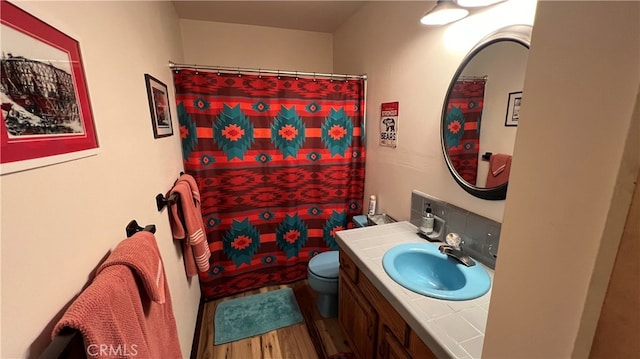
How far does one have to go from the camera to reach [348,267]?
145 cm

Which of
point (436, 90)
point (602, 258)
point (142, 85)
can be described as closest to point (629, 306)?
point (602, 258)

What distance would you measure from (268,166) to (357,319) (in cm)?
126

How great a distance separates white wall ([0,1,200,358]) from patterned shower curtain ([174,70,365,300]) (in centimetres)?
48

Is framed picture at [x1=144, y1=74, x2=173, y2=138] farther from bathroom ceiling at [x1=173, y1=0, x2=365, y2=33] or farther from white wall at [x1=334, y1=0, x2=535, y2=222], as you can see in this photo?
white wall at [x1=334, y1=0, x2=535, y2=222]

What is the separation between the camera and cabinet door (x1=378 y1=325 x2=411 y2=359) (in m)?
1.00

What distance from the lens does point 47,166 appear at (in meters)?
0.49

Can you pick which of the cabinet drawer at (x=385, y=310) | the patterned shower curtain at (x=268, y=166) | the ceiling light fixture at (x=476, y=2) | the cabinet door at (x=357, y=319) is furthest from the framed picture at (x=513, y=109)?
the patterned shower curtain at (x=268, y=166)

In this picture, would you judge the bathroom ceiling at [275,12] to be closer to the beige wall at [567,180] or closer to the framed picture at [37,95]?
the framed picture at [37,95]

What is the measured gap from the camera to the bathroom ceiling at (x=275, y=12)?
6.45 ft

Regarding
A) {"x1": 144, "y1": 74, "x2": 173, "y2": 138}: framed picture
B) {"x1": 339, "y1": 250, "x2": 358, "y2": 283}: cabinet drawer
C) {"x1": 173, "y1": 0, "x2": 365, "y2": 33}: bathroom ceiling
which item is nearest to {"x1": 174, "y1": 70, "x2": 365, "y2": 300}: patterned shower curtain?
{"x1": 144, "y1": 74, "x2": 173, "y2": 138}: framed picture

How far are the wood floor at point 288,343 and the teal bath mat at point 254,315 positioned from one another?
0.15 ft

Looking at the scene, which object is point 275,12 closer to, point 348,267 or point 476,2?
point 476,2

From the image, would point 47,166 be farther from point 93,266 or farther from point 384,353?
point 384,353

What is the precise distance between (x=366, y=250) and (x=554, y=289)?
38.9 inches
